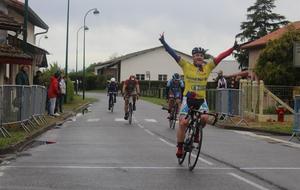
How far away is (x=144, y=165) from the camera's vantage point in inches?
480

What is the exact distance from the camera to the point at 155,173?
11141mm

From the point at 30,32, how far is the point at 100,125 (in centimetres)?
2105

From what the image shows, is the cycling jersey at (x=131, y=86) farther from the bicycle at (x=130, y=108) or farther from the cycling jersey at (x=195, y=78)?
the cycling jersey at (x=195, y=78)

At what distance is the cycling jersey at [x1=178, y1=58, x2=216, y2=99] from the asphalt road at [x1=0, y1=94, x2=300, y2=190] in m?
1.39

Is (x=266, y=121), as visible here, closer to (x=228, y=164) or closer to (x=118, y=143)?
(x=118, y=143)

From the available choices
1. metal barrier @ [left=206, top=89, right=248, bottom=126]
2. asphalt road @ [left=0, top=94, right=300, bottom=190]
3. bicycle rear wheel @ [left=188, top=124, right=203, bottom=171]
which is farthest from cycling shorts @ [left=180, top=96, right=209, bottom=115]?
metal barrier @ [left=206, top=89, right=248, bottom=126]

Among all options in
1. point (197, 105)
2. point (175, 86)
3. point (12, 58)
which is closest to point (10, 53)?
point (12, 58)

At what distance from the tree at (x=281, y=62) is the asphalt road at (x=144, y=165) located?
51.8ft

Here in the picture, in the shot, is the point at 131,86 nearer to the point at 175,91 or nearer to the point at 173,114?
the point at 175,91

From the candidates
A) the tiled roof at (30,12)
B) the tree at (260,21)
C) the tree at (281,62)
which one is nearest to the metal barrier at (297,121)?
the tree at (281,62)

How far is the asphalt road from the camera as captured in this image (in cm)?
997

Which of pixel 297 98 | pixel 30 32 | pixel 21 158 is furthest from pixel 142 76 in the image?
pixel 21 158

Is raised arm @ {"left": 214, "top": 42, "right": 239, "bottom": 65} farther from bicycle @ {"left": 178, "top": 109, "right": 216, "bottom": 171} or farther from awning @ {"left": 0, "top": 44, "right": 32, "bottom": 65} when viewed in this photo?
awning @ {"left": 0, "top": 44, "right": 32, "bottom": 65}

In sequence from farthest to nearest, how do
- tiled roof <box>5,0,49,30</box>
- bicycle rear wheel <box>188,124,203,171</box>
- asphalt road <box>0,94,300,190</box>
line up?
tiled roof <box>5,0,49,30</box>, bicycle rear wheel <box>188,124,203,171</box>, asphalt road <box>0,94,300,190</box>
